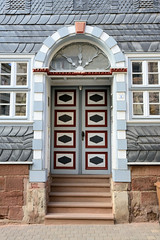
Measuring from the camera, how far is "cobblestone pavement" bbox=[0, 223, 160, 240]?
3.98m

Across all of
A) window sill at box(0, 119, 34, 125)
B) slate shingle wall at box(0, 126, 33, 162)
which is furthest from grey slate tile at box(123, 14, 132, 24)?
slate shingle wall at box(0, 126, 33, 162)

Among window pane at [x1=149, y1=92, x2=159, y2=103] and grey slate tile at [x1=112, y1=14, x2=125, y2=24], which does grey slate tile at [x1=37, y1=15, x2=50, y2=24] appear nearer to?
grey slate tile at [x1=112, y1=14, x2=125, y2=24]

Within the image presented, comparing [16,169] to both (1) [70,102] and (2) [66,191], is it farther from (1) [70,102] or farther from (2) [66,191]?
(1) [70,102]

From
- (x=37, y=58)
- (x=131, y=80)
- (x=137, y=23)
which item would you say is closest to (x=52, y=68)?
(x=37, y=58)

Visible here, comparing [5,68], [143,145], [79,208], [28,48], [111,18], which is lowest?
[79,208]

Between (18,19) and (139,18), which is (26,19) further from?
(139,18)

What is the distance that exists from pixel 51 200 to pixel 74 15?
14.8 ft

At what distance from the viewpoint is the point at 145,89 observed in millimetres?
4988

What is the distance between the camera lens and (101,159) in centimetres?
571

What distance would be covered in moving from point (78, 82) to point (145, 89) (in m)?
1.70

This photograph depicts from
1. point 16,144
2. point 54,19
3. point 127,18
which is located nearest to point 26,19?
point 54,19

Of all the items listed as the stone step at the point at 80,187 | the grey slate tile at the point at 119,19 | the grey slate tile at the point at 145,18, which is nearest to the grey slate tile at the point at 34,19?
the grey slate tile at the point at 119,19

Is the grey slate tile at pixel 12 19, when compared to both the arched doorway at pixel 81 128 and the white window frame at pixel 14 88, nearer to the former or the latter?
the white window frame at pixel 14 88

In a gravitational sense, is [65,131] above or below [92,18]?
below
